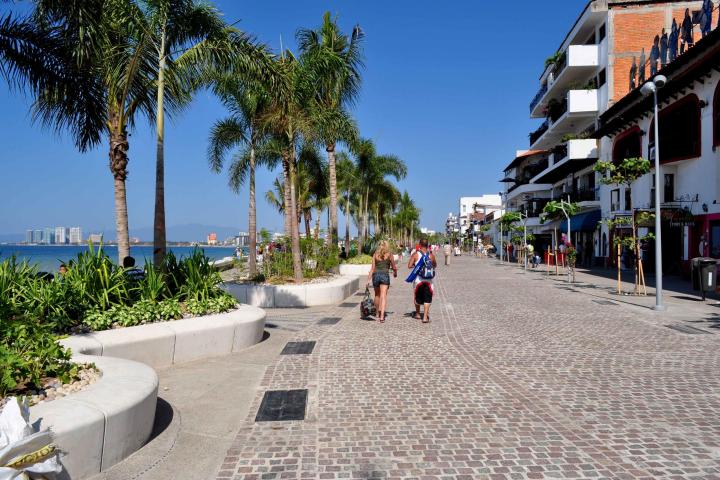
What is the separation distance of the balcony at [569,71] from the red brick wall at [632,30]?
6.12 ft

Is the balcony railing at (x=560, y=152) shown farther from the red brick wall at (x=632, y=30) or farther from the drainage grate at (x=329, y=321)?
the drainage grate at (x=329, y=321)

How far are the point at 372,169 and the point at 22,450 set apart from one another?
40.3 meters

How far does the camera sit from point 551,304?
1371 centimetres

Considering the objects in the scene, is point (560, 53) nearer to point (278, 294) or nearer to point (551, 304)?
point (551, 304)

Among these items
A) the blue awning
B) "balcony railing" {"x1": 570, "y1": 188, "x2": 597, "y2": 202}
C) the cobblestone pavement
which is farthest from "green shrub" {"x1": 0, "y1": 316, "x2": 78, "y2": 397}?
"balcony railing" {"x1": 570, "y1": 188, "x2": 597, "y2": 202}

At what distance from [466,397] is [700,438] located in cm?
203

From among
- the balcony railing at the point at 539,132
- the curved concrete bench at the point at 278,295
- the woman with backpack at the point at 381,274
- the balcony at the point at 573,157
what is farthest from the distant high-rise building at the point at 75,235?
the woman with backpack at the point at 381,274

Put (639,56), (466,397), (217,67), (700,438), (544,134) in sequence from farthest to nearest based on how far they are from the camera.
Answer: (544,134)
(639,56)
(217,67)
(466,397)
(700,438)

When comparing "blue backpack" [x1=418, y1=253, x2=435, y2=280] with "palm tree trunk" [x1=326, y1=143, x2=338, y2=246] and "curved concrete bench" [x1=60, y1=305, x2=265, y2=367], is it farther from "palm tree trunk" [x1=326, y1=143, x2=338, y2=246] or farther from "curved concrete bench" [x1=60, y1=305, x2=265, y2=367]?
"palm tree trunk" [x1=326, y1=143, x2=338, y2=246]

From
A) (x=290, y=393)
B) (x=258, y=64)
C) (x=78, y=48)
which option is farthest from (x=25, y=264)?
(x=258, y=64)

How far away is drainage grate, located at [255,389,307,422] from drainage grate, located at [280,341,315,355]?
6.52 feet

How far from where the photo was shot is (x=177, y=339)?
6785 millimetres

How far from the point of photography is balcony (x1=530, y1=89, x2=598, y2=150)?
34.3 meters

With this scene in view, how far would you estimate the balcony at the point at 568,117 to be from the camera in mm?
34344
